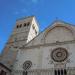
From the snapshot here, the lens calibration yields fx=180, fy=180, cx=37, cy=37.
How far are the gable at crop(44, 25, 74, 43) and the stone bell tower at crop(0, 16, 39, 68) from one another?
3.47 meters

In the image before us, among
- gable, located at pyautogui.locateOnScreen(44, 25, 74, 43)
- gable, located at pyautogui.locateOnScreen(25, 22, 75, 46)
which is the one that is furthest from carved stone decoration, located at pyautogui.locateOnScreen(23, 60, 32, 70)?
gable, located at pyautogui.locateOnScreen(44, 25, 74, 43)

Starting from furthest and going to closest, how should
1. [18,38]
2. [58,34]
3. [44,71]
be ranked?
[18,38] < [58,34] < [44,71]

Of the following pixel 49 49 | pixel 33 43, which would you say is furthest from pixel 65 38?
pixel 33 43

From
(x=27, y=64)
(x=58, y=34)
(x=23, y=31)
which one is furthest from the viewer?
(x=23, y=31)

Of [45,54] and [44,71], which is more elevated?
[45,54]

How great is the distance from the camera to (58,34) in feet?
73.5

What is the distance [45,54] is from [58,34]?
319 cm

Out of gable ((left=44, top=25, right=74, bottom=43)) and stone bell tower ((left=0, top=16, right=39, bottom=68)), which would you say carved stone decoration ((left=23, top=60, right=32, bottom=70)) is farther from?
gable ((left=44, top=25, right=74, bottom=43))

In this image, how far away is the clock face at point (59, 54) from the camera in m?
20.0

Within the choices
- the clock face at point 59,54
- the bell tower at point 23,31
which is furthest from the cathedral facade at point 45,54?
the bell tower at point 23,31

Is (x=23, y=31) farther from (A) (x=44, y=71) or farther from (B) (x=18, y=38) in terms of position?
(A) (x=44, y=71)

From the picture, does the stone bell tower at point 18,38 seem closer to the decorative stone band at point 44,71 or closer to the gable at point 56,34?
the gable at point 56,34

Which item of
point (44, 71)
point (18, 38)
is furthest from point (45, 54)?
point (18, 38)

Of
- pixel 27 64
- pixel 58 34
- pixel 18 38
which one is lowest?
pixel 27 64
